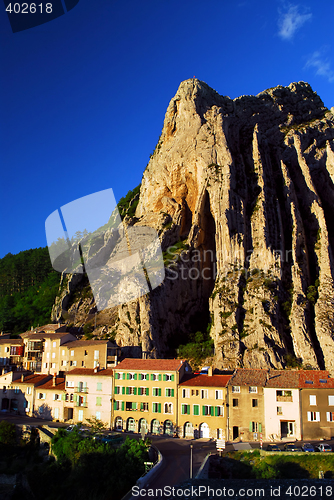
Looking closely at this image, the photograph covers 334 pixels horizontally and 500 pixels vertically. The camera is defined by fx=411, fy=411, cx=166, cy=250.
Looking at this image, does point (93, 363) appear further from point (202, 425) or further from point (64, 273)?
point (64, 273)

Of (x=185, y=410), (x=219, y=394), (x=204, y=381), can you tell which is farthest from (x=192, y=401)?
(x=219, y=394)

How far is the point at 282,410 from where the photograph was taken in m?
40.4

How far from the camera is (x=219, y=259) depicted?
247 feet

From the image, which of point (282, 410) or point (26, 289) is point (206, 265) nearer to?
point (282, 410)

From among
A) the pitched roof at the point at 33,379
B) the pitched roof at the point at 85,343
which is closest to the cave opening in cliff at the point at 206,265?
the pitched roof at the point at 85,343

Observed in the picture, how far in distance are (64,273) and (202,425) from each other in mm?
60779

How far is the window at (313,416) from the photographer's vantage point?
130 ft

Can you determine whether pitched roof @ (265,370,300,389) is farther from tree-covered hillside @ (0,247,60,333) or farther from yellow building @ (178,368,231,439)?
tree-covered hillside @ (0,247,60,333)

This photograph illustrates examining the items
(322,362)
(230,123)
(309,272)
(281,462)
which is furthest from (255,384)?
(230,123)

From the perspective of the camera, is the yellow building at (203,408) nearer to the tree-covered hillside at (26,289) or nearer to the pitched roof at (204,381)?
the pitched roof at (204,381)

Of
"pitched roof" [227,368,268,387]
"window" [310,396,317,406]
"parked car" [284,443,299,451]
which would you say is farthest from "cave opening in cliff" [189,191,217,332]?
"parked car" [284,443,299,451]

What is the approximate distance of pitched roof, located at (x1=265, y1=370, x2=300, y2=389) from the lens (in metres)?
41.3

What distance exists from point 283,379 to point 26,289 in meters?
87.4

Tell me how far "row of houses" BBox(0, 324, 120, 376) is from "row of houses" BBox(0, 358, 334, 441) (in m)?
3.06
